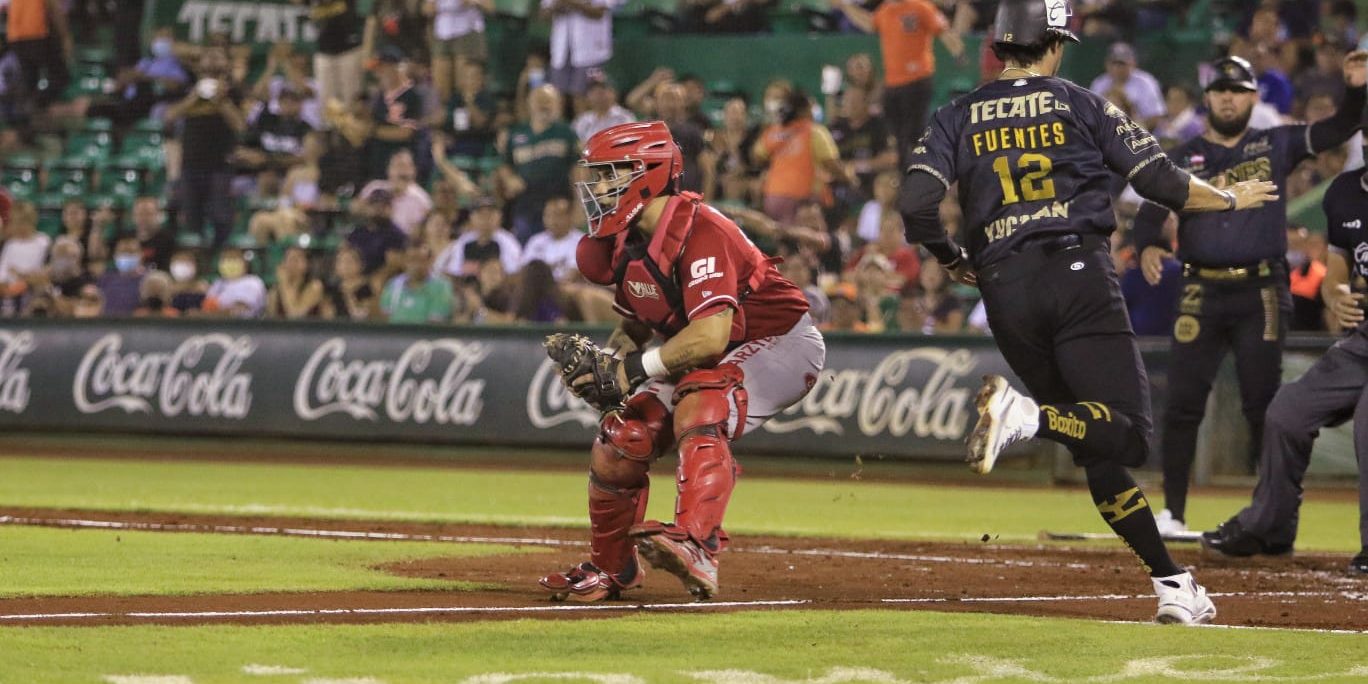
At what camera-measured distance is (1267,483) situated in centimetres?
939

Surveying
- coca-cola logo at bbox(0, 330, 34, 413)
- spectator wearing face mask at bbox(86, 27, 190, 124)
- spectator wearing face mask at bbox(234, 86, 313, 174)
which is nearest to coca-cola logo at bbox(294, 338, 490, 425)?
coca-cola logo at bbox(0, 330, 34, 413)

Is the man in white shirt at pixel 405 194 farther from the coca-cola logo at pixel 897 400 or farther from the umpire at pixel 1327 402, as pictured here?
the umpire at pixel 1327 402

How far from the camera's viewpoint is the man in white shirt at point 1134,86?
59.2 feet

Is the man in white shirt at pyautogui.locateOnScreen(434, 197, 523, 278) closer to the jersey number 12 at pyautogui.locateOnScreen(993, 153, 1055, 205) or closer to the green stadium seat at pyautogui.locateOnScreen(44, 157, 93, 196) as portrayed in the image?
the green stadium seat at pyautogui.locateOnScreen(44, 157, 93, 196)

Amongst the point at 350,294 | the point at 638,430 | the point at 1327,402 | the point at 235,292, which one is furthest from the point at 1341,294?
the point at 235,292

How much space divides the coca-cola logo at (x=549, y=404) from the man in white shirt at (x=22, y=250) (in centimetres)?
683

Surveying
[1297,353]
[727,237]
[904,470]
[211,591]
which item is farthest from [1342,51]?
[211,591]

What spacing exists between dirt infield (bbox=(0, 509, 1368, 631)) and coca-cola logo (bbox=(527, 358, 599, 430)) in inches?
206

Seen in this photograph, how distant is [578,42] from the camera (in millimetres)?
21078

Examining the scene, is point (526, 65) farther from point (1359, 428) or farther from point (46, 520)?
point (1359, 428)

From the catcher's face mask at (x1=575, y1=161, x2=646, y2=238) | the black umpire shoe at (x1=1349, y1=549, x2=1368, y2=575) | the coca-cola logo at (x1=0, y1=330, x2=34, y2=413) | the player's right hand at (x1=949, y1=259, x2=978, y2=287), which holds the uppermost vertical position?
the catcher's face mask at (x1=575, y1=161, x2=646, y2=238)

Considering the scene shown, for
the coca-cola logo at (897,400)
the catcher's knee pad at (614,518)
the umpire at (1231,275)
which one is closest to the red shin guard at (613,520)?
the catcher's knee pad at (614,518)

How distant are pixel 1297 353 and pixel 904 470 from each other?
3.25 metres

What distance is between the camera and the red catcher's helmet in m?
6.92
